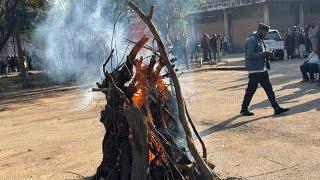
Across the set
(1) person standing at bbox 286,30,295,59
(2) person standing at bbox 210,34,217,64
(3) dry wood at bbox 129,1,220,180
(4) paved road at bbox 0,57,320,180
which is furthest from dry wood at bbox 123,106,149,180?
(2) person standing at bbox 210,34,217,64

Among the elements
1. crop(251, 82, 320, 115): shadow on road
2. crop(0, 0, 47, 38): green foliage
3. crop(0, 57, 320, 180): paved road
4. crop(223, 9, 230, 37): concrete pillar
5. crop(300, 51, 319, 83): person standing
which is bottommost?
crop(0, 57, 320, 180): paved road

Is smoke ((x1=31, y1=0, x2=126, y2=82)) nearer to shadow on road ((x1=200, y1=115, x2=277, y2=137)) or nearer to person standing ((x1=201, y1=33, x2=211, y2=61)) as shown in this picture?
shadow on road ((x1=200, y1=115, x2=277, y2=137))

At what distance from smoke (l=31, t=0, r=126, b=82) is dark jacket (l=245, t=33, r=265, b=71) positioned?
4.20 meters

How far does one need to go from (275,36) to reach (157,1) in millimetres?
6417

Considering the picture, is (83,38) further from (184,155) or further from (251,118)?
(184,155)

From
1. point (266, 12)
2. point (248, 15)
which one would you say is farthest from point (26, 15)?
point (266, 12)

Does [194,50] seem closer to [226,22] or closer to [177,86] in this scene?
[226,22]

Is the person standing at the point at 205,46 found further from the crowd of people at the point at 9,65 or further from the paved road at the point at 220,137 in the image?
the crowd of people at the point at 9,65

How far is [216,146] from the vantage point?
7.22 m

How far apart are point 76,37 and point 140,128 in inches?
731

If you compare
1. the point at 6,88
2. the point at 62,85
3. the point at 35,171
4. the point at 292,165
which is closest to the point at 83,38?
the point at 62,85

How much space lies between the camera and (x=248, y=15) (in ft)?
130

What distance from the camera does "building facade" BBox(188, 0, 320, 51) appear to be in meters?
38.4

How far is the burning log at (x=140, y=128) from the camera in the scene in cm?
468
